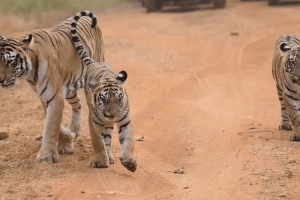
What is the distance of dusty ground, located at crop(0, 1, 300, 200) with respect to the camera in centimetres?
702

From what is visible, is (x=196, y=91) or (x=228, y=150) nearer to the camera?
(x=228, y=150)

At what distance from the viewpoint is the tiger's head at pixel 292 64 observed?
8.63 metres

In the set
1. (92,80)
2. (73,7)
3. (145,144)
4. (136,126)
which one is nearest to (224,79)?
(136,126)

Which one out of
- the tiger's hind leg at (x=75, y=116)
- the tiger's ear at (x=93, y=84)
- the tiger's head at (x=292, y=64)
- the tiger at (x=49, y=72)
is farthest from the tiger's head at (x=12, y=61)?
the tiger's head at (x=292, y=64)

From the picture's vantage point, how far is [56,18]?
20156 millimetres

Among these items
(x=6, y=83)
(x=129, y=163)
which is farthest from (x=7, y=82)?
(x=129, y=163)

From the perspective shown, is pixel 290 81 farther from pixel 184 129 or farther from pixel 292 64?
pixel 184 129

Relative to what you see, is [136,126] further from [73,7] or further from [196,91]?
[73,7]

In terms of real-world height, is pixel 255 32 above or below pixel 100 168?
below

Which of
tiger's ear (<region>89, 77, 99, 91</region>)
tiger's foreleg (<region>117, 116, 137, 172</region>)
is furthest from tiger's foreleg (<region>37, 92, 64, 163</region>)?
tiger's foreleg (<region>117, 116, 137, 172</region>)

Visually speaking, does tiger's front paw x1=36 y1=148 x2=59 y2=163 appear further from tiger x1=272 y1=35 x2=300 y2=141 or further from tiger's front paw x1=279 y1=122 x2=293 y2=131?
tiger's front paw x1=279 y1=122 x2=293 y2=131

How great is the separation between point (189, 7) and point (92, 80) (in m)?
15.3

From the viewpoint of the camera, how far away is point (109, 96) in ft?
23.6

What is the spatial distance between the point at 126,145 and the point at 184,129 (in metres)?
2.37
